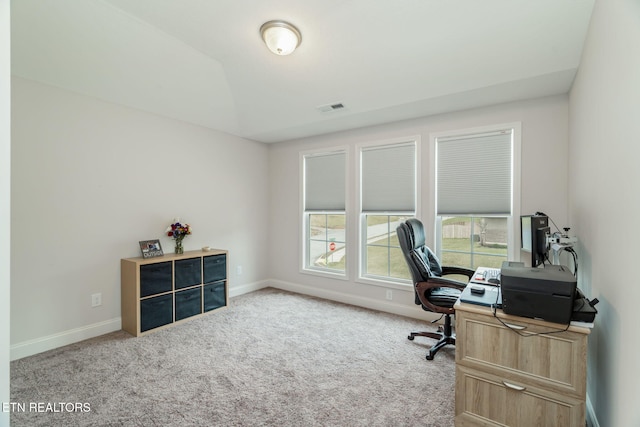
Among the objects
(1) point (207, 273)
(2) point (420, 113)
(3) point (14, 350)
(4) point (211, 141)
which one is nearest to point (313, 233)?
(1) point (207, 273)

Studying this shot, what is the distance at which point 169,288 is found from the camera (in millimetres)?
3285

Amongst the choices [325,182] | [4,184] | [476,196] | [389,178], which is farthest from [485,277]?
[4,184]

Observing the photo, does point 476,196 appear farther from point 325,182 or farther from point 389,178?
point 325,182

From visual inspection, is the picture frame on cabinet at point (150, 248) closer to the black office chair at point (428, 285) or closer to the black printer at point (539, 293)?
the black office chair at point (428, 285)

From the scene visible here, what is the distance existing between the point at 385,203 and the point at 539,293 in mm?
2422

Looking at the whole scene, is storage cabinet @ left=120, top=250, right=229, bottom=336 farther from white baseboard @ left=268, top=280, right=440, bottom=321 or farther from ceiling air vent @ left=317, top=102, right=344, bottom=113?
ceiling air vent @ left=317, top=102, right=344, bottom=113

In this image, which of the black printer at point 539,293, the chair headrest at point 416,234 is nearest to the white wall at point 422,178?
the chair headrest at point 416,234

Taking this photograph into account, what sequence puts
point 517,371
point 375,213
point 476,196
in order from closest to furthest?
point 517,371 → point 476,196 → point 375,213

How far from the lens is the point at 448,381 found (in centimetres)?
221

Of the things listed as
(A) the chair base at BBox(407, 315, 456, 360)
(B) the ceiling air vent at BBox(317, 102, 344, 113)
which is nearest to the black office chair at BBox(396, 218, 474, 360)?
(A) the chair base at BBox(407, 315, 456, 360)

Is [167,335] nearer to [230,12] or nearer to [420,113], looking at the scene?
[230,12]

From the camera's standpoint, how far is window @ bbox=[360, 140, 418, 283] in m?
3.66

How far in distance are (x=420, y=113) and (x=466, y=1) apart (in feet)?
4.71

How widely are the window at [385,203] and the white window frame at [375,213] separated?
13mm
